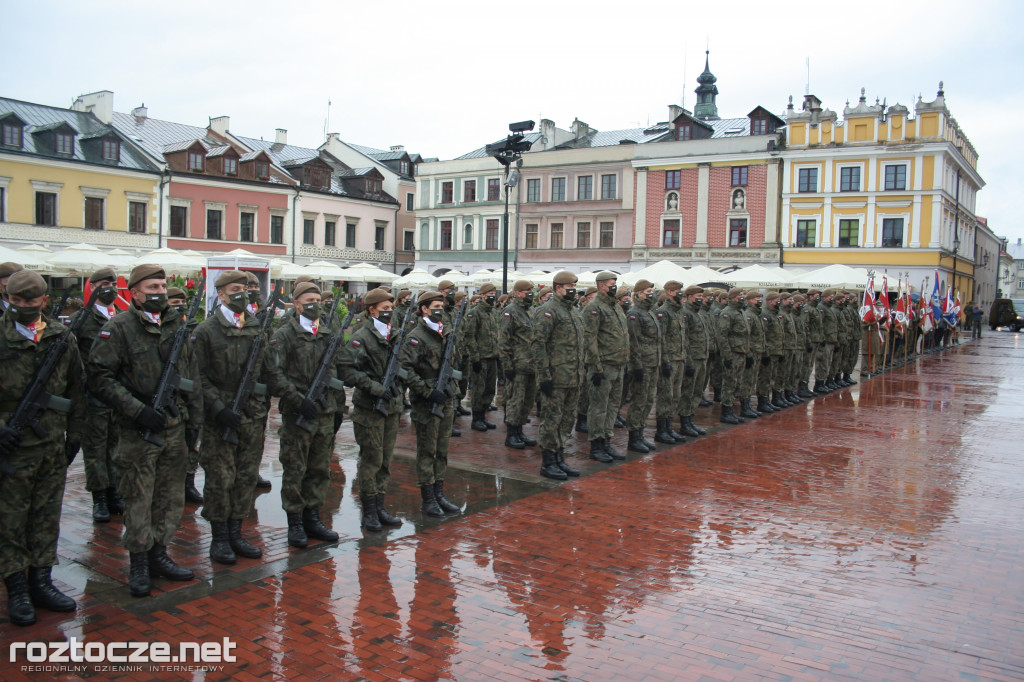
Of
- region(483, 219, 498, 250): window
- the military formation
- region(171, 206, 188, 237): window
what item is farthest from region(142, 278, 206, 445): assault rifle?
region(483, 219, 498, 250): window

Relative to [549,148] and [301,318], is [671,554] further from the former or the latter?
[549,148]

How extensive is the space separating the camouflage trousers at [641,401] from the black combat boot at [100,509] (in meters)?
6.09

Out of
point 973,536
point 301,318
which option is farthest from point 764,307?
point 301,318

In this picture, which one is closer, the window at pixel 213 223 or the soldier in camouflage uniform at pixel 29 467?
the soldier in camouflage uniform at pixel 29 467

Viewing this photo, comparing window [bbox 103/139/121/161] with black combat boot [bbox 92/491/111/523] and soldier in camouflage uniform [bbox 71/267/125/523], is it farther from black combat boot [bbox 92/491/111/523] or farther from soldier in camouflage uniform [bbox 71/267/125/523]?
black combat boot [bbox 92/491/111/523]

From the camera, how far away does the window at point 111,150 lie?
120ft

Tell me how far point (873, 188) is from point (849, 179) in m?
1.29

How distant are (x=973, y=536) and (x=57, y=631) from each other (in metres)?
7.11

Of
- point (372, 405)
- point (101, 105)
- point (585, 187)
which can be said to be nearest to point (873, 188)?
point (585, 187)

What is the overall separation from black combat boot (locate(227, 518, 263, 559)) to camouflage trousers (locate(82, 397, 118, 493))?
5.10ft

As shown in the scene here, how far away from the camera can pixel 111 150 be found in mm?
36969

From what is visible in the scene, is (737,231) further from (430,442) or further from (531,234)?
(430,442)

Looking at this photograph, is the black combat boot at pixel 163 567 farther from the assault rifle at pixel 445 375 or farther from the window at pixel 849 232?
the window at pixel 849 232

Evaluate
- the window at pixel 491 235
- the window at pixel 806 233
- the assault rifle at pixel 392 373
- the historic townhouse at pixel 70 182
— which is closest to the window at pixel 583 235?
the window at pixel 491 235
